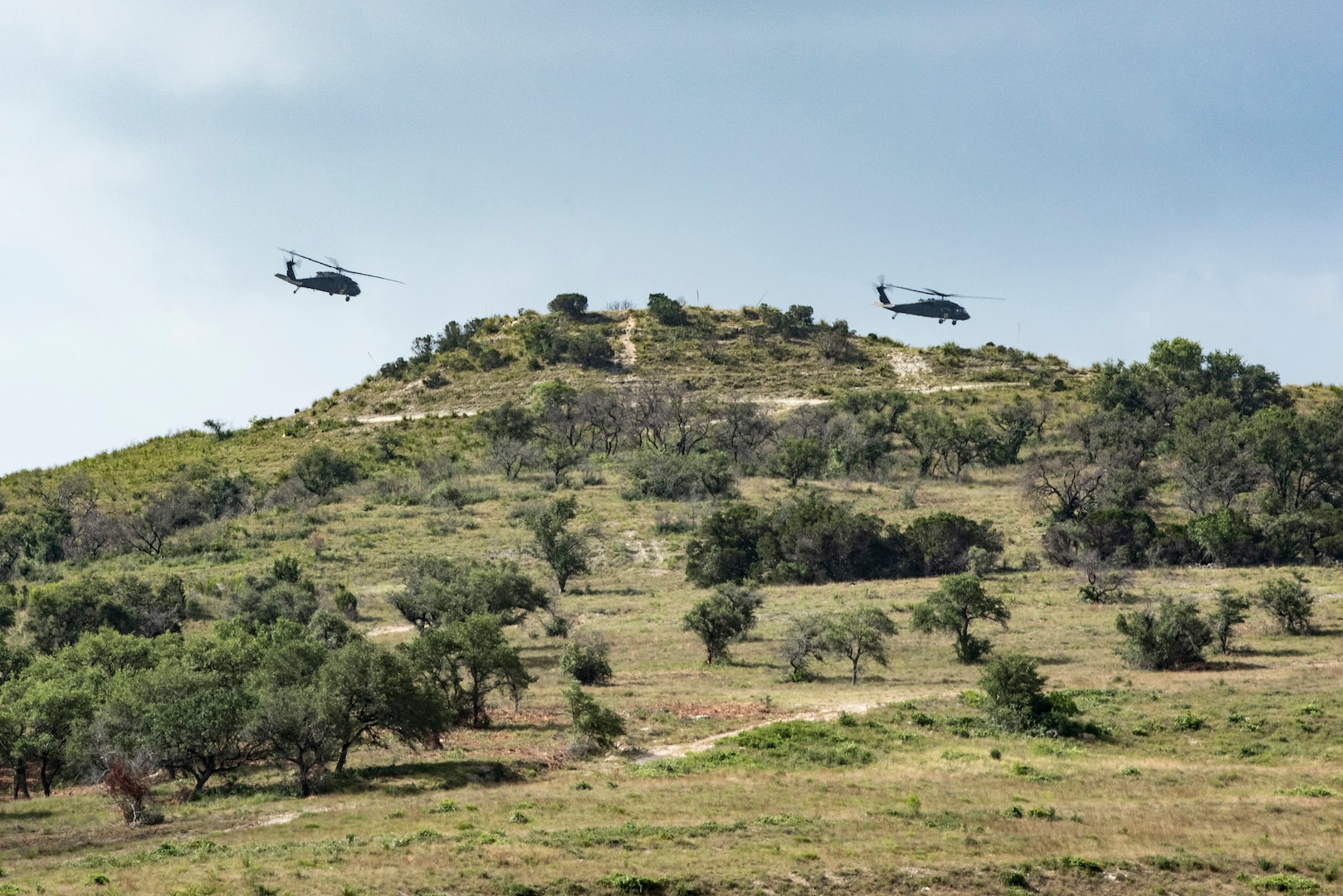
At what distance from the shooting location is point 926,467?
345 ft

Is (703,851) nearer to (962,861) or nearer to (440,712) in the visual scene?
(962,861)

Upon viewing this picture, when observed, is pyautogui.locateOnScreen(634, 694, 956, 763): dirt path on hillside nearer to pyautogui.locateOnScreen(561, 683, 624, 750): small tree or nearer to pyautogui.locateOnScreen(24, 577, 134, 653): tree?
pyautogui.locateOnScreen(561, 683, 624, 750): small tree

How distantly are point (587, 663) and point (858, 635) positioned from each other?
12039 mm

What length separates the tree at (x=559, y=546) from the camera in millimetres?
73500

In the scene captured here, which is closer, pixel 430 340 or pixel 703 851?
pixel 703 851

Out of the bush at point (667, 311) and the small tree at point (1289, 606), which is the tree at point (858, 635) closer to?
the small tree at point (1289, 606)

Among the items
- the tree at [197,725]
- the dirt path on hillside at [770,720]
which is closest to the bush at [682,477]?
the dirt path on hillside at [770,720]

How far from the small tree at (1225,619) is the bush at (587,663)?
91.0 ft

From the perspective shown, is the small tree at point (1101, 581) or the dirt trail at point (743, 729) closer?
the dirt trail at point (743, 729)

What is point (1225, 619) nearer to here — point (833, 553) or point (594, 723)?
point (833, 553)

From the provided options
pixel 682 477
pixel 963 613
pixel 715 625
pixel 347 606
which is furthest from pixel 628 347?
pixel 963 613

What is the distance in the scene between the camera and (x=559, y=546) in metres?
74.4

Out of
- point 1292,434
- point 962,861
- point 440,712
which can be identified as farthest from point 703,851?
point 1292,434

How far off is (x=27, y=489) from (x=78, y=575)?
115ft
